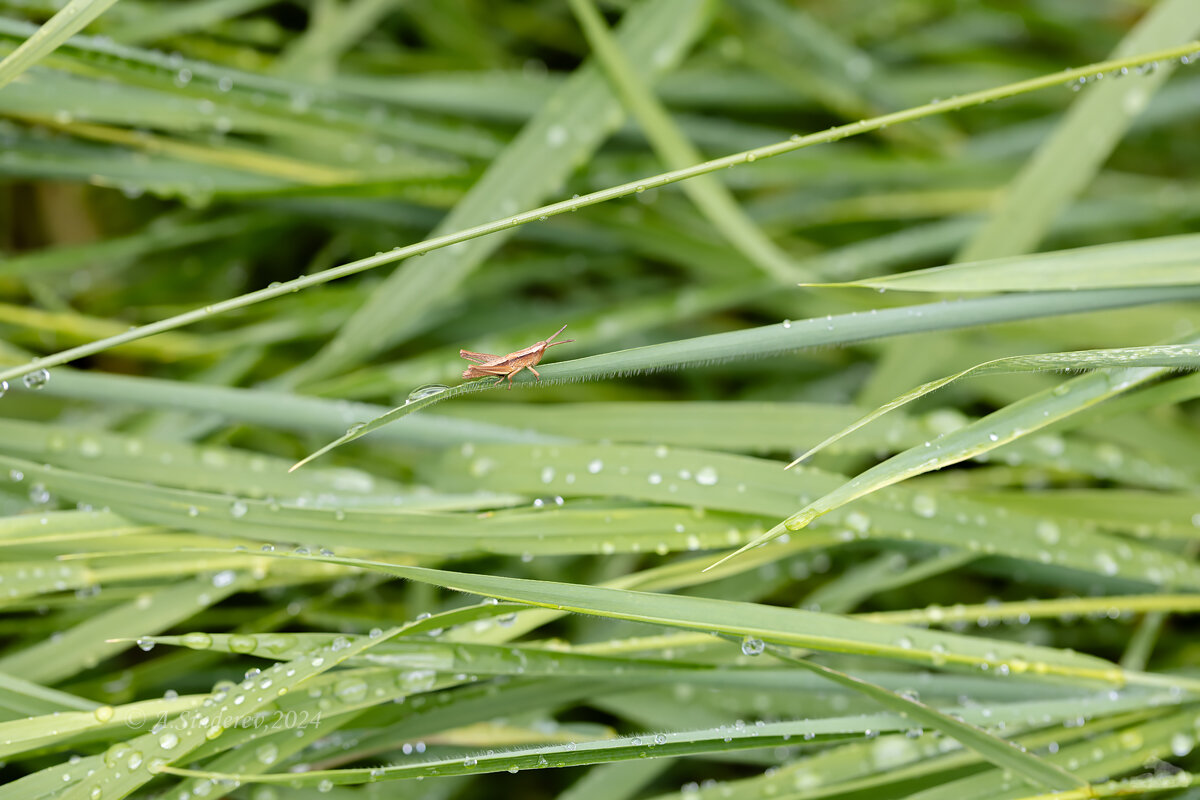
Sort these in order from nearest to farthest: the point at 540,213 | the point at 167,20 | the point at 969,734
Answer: the point at 540,213 < the point at 969,734 < the point at 167,20

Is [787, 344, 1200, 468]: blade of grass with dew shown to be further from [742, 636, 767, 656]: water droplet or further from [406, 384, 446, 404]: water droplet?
[406, 384, 446, 404]: water droplet

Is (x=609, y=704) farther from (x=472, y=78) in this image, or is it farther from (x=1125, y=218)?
(x=1125, y=218)

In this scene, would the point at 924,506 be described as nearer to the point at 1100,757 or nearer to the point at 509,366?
the point at 1100,757

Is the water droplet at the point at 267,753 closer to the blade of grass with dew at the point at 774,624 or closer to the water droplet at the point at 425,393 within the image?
the blade of grass with dew at the point at 774,624

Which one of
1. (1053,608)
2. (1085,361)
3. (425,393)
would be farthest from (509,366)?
(1053,608)

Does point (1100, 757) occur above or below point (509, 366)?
below
